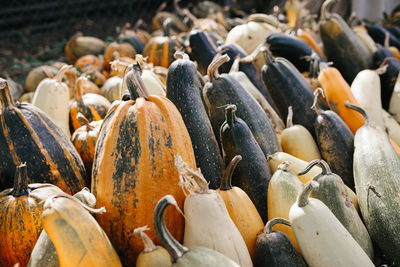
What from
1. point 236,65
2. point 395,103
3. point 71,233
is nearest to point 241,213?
point 71,233

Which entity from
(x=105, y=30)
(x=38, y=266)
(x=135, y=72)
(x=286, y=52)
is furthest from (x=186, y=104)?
(x=105, y=30)

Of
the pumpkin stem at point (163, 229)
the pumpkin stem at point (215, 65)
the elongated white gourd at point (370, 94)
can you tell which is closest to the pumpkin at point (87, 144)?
the pumpkin stem at point (215, 65)

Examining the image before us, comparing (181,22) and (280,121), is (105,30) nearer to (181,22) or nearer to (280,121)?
(181,22)

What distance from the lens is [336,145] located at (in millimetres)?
1962

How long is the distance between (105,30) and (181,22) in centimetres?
233

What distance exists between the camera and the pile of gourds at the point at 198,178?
126cm

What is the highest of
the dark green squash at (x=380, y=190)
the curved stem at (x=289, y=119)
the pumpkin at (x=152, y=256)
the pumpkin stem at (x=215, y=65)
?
the pumpkin stem at (x=215, y=65)

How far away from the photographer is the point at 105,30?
25.4 feet

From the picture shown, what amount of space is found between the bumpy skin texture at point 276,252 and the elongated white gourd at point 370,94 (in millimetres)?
1231

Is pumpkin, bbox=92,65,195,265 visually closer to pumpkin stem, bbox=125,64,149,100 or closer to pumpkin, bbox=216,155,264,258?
pumpkin stem, bbox=125,64,149,100

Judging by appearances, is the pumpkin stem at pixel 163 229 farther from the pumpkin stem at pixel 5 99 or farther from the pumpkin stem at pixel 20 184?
the pumpkin stem at pixel 5 99

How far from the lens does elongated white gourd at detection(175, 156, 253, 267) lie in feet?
4.15

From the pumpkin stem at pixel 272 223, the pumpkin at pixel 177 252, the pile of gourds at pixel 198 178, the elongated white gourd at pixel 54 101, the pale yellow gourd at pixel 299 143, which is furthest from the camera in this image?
the elongated white gourd at pixel 54 101

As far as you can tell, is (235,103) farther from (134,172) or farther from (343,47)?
(343,47)
